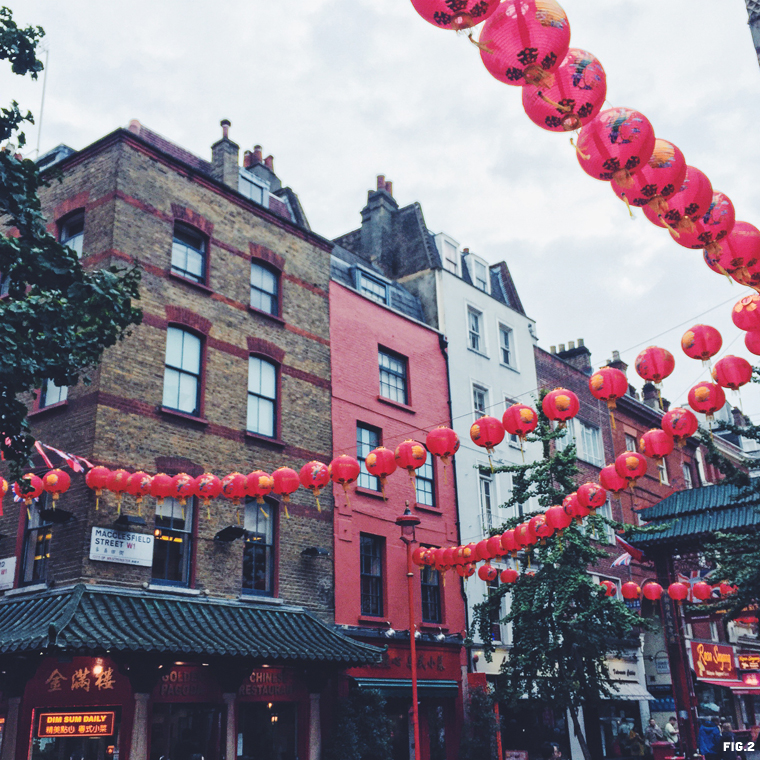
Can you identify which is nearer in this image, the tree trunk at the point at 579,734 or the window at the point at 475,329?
the tree trunk at the point at 579,734

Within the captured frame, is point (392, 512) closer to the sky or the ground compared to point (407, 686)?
closer to the sky

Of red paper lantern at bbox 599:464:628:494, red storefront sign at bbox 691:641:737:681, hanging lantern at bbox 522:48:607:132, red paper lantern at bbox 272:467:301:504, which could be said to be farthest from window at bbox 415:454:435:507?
hanging lantern at bbox 522:48:607:132

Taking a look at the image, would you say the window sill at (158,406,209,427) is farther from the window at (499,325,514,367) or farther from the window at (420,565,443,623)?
the window at (499,325,514,367)

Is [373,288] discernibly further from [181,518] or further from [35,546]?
[35,546]

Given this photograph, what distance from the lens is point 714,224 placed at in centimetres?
763

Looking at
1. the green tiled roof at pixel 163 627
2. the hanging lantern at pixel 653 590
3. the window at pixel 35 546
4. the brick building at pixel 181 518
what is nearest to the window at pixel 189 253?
the brick building at pixel 181 518

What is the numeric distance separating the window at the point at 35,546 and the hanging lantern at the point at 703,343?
12.1 meters

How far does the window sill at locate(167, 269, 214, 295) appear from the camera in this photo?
17750 mm

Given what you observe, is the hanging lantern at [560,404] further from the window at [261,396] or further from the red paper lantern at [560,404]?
the window at [261,396]

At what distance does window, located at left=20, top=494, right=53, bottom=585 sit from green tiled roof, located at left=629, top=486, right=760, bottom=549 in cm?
1459

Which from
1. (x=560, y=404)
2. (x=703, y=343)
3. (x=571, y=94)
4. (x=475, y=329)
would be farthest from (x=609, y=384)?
(x=475, y=329)

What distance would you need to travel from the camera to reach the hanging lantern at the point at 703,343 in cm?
1014

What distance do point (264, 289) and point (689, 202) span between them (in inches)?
572

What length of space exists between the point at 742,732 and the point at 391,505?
12.1 metres
